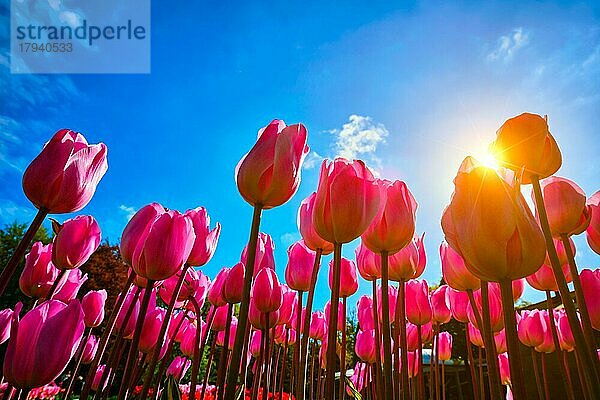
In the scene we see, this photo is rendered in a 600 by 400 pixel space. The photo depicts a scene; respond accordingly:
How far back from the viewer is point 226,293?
6.99 feet

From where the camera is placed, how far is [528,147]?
1.48m

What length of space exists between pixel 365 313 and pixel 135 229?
220 centimetres

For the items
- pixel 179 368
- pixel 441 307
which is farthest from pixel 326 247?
pixel 179 368

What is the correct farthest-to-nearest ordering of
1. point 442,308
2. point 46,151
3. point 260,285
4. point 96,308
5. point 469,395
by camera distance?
point 469,395 → point 442,308 → point 96,308 → point 260,285 → point 46,151

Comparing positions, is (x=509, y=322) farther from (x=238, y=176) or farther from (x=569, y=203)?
(x=569, y=203)

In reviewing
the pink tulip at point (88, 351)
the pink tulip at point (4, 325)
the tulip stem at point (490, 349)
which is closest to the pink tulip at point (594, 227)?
the tulip stem at point (490, 349)

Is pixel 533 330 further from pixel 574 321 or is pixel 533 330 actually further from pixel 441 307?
pixel 574 321

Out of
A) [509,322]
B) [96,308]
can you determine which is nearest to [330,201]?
[509,322]

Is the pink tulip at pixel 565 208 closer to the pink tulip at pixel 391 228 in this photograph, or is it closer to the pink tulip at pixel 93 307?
the pink tulip at pixel 391 228

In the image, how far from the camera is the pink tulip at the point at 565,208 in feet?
5.49

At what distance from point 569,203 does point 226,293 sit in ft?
5.33

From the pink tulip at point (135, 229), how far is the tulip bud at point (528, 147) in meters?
1.34

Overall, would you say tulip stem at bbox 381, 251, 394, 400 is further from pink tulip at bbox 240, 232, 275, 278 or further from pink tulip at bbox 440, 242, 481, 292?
pink tulip at bbox 240, 232, 275, 278

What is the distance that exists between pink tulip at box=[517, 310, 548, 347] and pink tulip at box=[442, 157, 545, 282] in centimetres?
219
